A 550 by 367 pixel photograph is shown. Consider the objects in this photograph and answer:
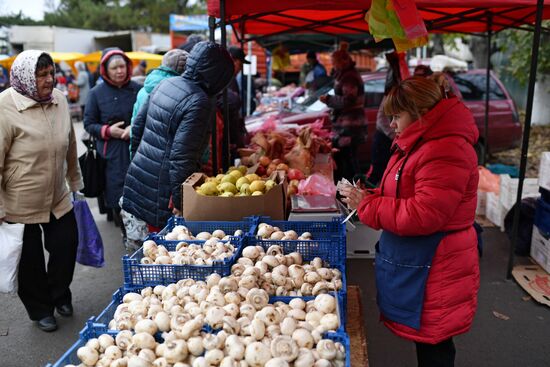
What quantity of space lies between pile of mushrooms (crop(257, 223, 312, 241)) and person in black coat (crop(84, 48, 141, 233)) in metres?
2.78

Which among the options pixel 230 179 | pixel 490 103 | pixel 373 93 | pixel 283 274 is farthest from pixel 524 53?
pixel 283 274

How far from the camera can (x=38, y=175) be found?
3.58 meters

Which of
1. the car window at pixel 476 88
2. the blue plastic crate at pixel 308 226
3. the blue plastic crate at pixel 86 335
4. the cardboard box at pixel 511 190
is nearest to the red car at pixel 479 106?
the car window at pixel 476 88

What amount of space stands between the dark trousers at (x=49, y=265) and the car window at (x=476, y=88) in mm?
7412

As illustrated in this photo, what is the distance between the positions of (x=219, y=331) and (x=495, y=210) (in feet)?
17.7

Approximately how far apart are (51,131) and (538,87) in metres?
14.6

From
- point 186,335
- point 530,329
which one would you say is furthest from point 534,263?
point 186,335

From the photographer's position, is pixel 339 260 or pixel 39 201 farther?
pixel 39 201

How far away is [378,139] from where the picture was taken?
6.79 m

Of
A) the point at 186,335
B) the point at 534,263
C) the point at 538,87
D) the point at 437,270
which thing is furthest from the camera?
the point at 538,87

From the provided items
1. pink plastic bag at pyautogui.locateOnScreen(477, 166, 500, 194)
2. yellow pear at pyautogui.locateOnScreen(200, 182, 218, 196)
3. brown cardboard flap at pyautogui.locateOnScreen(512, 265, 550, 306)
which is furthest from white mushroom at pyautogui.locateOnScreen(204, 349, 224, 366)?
pink plastic bag at pyautogui.locateOnScreen(477, 166, 500, 194)

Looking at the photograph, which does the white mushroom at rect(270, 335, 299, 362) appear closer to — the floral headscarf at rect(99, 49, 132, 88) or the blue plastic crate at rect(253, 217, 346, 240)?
the blue plastic crate at rect(253, 217, 346, 240)

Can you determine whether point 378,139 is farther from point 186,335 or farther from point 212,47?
point 186,335

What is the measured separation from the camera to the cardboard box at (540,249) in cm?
496
